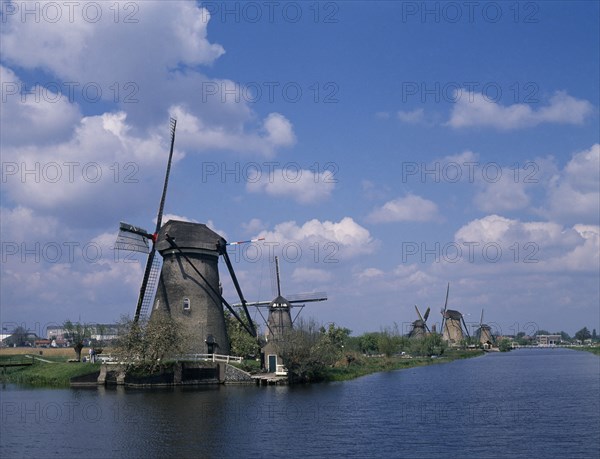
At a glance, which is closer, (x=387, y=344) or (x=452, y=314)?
(x=387, y=344)

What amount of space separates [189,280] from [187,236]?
10.5 ft

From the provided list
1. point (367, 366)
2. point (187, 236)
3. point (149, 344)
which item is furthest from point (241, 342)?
point (367, 366)

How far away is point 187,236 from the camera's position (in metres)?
47.8

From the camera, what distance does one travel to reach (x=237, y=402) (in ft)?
112

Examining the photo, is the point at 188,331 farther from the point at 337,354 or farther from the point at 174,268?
the point at 337,354

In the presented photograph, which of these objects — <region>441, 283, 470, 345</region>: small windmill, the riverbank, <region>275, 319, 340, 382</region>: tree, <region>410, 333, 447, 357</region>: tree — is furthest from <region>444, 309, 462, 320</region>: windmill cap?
<region>275, 319, 340, 382</region>: tree

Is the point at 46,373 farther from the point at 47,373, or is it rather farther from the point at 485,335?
the point at 485,335

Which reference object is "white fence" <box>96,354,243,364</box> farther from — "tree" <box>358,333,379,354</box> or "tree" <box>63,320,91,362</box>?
"tree" <box>358,333,379,354</box>

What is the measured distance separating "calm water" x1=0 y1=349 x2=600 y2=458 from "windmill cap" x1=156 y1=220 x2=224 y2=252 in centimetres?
1092

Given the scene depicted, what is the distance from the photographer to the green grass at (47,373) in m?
47.4

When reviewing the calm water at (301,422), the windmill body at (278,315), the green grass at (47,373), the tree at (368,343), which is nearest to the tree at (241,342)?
the windmill body at (278,315)

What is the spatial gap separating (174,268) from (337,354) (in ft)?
46.5

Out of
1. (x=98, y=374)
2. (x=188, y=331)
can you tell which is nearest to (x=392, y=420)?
(x=188, y=331)

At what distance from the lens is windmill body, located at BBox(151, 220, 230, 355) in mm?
47156
